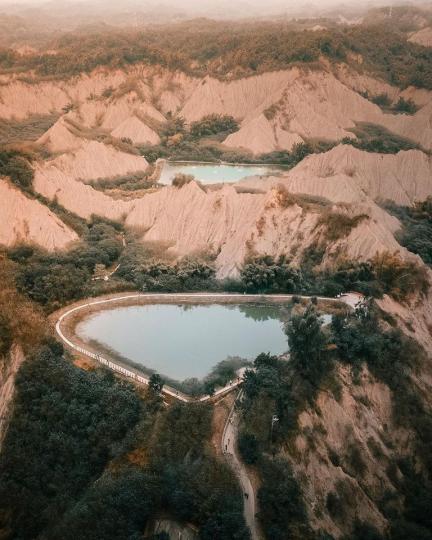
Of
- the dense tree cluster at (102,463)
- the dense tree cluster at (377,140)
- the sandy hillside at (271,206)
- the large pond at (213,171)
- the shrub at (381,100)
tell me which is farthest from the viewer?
the shrub at (381,100)

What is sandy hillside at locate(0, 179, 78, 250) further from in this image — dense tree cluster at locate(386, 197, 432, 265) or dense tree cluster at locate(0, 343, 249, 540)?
dense tree cluster at locate(386, 197, 432, 265)

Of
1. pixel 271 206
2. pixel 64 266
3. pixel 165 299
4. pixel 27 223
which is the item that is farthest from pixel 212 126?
pixel 165 299

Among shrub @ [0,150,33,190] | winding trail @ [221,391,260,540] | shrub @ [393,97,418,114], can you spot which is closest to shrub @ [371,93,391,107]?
shrub @ [393,97,418,114]

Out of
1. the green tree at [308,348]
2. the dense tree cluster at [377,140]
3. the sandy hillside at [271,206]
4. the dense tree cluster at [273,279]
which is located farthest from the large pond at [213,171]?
the green tree at [308,348]

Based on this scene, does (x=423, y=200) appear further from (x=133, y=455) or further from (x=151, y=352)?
(x=133, y=455)

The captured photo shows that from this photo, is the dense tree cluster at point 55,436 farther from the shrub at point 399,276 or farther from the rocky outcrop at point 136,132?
the rocky outcrop at point 136,132
